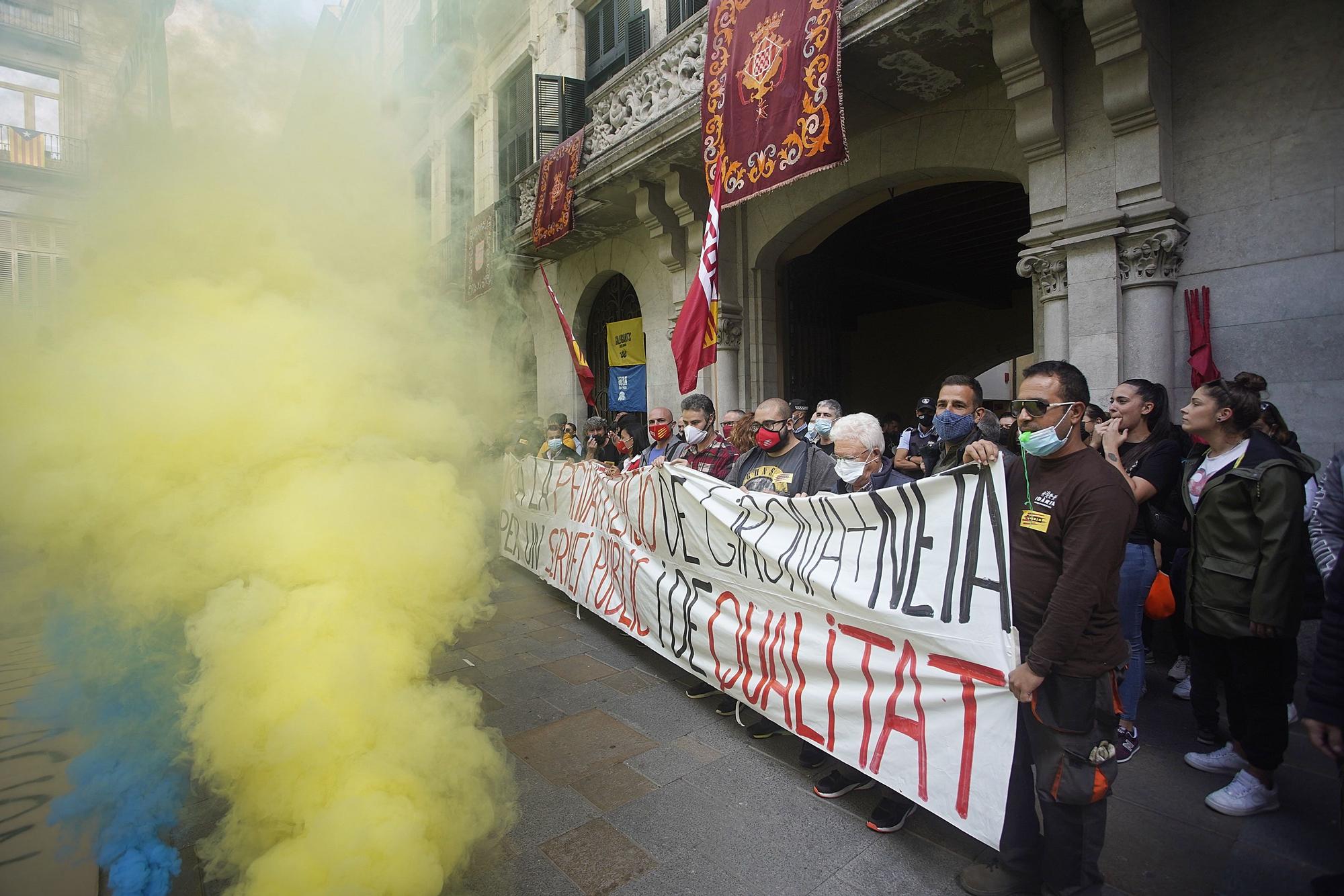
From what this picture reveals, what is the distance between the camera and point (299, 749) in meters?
1.86

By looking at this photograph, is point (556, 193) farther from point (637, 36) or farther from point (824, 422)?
point (824, 422)

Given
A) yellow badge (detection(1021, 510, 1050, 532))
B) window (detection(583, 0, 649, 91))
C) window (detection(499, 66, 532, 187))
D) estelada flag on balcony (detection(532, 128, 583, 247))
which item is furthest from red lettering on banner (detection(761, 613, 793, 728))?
window (detection(499, 66, 532, 187))

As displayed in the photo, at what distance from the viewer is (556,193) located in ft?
32.7

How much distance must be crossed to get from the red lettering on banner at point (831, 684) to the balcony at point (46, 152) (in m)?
3.86

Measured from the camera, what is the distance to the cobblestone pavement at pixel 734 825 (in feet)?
7.74

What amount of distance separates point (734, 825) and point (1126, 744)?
6.73 ft

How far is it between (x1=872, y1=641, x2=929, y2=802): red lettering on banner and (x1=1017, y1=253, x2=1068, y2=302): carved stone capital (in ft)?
13.2

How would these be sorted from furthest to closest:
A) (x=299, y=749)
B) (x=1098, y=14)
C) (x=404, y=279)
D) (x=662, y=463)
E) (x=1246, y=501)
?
(x=1098, y=14), (x=662, y=463), (x=404, y=279), (x=1246, y=501), (x=299, y=749)

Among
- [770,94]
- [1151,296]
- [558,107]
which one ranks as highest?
[558,107]

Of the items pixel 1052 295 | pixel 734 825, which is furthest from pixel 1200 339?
Result: pixel 734 825

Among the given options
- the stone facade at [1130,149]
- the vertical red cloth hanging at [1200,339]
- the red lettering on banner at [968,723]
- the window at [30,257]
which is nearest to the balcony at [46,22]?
the window at [30,257]

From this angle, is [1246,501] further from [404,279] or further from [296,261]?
[296,261]

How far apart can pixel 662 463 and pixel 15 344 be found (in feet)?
10.3

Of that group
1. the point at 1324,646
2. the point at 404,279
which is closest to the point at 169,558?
the point at 404,279
